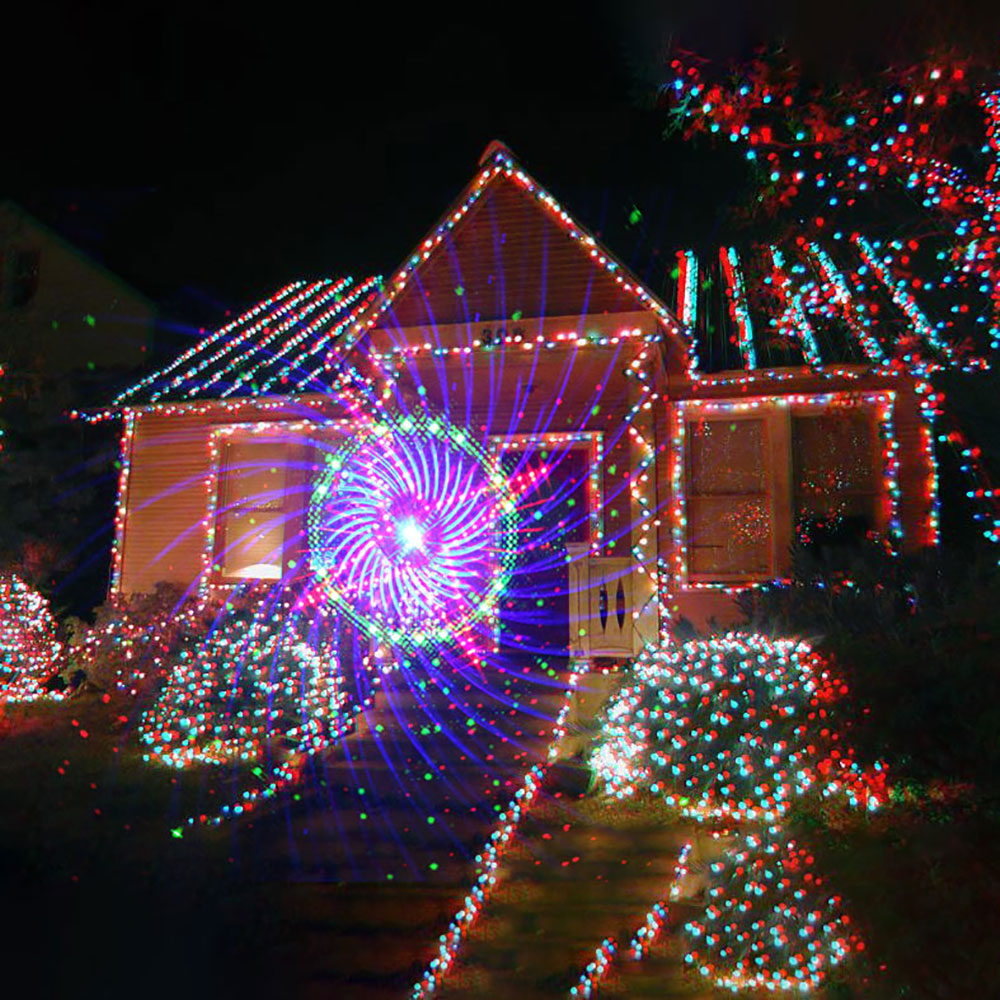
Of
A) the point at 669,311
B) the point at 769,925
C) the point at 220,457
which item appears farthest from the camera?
the point at 220,457

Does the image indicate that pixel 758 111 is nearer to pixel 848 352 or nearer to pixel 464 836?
pixel 848 352

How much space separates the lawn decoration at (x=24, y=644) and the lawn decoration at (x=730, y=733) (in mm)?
8268

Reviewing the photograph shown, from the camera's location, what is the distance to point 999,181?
6.34m

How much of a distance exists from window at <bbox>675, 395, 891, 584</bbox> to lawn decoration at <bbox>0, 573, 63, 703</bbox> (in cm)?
886

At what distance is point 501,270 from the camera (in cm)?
1058

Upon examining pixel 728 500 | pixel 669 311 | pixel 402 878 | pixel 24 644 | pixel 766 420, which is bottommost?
pixel 402 878

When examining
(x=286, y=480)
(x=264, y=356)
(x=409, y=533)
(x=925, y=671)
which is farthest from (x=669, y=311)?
(x=264, y=356)

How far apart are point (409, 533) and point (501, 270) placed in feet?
11.4

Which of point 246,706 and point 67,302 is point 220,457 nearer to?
point 246,706

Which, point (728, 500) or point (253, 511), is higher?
point (728, 500)

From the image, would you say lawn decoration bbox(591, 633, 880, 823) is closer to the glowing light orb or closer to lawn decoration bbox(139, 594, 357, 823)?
lawn decoration bbox(139, 594, 357, 823)

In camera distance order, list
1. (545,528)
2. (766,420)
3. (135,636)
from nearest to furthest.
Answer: (135,636), (766,420), (545,528)

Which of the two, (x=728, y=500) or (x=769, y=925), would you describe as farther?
(x=728, y=500)

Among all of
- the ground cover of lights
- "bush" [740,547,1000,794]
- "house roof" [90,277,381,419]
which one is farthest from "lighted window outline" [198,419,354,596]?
"bush" [740,547,1000,794]
